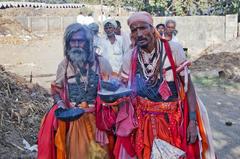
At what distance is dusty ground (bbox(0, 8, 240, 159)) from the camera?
7.25m

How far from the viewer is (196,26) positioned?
738 inches

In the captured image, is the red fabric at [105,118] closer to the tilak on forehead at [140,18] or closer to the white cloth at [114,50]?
the tilak on forehead at [140,18]

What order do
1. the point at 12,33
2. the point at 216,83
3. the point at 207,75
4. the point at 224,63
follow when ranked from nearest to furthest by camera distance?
the point at 216,83 → the point at 207,75 → the point at 224,63 → the point at 12,33

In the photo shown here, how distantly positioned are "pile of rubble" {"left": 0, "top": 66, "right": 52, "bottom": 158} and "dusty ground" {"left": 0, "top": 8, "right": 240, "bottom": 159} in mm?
73

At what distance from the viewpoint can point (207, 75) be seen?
1302 centimetres

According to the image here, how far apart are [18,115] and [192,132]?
14.4ft

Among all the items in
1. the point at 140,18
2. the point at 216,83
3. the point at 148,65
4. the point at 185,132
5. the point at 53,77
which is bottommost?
the point at 53,77

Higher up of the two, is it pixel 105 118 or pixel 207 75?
pixel 105 118

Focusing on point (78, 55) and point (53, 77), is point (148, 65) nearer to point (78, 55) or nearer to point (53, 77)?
point (78, 55)

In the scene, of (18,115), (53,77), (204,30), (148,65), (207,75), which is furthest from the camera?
(204,30)

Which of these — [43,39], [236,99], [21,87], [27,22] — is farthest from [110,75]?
[27,22]

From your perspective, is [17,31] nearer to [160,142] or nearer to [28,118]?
[28,118]

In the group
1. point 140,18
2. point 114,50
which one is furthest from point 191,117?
point 114,50

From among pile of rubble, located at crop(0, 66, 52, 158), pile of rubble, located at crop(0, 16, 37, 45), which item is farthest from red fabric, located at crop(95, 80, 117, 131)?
pile of rubble, located at crop(0, 16, 37, 45)
